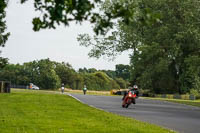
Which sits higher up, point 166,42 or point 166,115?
point 166,42

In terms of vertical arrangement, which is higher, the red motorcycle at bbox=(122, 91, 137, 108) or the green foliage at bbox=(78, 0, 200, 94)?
the green foliage at bbox=(78, 0, 200, 94)

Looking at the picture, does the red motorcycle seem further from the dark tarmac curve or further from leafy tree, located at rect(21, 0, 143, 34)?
leafy tree, located at rect(21, 0, 143, 34)

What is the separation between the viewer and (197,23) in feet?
117

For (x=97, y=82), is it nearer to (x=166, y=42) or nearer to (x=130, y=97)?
(x=166, y=42)

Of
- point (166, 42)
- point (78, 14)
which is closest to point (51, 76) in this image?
point (166, 42)

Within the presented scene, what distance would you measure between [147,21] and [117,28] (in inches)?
1901

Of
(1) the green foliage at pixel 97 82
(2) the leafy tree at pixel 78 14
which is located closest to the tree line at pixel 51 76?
(1) the green foliage at pixel 97 82

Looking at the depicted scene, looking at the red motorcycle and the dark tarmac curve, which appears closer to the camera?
the dark tarmac curve

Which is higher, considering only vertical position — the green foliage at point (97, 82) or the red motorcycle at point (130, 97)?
the green foliage at point (97, 82)

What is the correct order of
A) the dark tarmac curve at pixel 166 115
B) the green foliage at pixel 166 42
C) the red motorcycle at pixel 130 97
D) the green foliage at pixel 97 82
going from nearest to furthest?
the dark tarmac curve at pixel 166 115 < the red motorcycle at pixel 130 97 < the green foliage at pixel 166 42 < the green foliage at pixel 97 82

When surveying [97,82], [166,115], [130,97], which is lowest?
[166,115]

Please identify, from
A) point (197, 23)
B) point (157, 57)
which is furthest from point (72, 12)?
point (157, 57)

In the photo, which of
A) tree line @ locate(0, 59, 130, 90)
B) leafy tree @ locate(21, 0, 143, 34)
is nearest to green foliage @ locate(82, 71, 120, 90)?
tree line @ locate(0, 59, 130, 90)

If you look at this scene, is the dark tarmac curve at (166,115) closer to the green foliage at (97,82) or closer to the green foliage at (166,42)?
the green foliage at (166,42)
